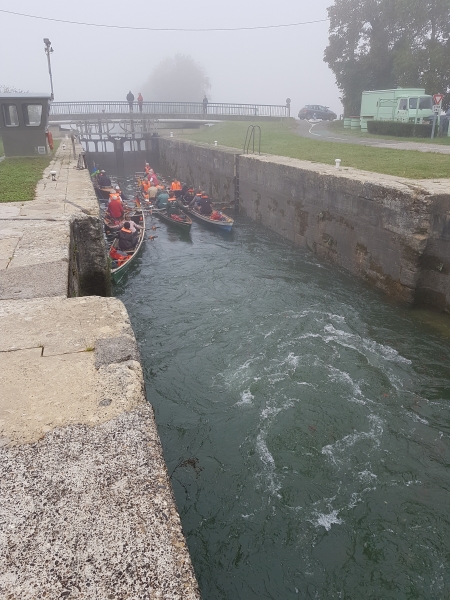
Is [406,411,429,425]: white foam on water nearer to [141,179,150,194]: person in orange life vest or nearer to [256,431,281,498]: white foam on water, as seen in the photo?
[256,431,281,498]: white foam on water

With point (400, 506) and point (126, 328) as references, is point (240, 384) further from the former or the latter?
point (126, 328)

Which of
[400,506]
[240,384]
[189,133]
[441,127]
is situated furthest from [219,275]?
[189,133]

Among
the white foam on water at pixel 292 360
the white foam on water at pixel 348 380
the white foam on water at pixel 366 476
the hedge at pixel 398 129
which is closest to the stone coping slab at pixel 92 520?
the white foam on water at pixel 366 476

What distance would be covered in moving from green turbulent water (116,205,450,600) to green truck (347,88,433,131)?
59.7 feet

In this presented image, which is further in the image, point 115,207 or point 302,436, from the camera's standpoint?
point 115,207

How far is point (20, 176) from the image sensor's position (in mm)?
15758

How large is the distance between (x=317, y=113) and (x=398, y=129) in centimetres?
2027

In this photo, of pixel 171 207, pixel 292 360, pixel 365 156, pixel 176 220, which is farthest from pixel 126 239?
pixel 365 156

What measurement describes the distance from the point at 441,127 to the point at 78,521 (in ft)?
85.8

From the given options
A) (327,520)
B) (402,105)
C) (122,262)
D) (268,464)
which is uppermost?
(402,105)

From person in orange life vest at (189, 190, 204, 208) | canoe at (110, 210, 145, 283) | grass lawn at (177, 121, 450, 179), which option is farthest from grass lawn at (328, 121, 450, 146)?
canoe at (110, 210, 145, 283)

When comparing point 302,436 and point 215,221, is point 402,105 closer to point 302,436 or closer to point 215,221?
point 215,221

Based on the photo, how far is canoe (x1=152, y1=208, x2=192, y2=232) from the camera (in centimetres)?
1821

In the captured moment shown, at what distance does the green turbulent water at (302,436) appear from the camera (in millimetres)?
5301
